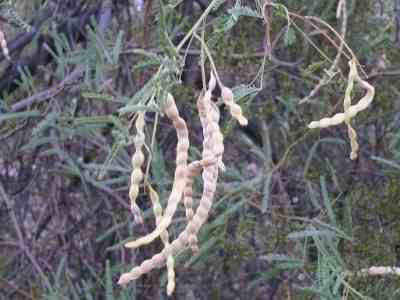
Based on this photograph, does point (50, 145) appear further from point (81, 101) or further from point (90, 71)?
point (90, 71)

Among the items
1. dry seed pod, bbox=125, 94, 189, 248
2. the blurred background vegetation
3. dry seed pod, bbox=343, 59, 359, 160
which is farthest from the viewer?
the blurred background vegetation

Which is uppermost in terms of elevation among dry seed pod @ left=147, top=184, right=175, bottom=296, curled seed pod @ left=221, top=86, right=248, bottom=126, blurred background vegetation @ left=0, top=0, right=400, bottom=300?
curled seed pod @ left=221, top=86, right=248, bottom=126

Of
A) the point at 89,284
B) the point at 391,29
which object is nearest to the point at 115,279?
the point at 89,284

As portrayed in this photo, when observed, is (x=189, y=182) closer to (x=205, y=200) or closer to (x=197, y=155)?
(x=205, y=200)

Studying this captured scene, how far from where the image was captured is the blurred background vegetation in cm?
158

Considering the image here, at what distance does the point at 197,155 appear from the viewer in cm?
160

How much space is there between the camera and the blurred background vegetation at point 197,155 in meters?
1.58

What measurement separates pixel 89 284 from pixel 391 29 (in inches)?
30.7

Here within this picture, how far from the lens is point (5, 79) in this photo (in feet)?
6.49

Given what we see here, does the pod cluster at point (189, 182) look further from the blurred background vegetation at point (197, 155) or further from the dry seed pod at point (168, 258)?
the blurred background vegetation at point (197, 155)

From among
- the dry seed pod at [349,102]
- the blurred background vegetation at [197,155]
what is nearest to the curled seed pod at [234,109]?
the dry seed pod at [349,102]

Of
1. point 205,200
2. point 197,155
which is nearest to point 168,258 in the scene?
point 205,200

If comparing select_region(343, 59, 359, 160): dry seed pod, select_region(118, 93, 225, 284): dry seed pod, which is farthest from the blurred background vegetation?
select_region(118, 93, 225, 284): dry seed pod

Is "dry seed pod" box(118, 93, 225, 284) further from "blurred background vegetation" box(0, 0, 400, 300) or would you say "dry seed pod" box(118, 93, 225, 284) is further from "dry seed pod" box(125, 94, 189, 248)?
"blurred background vegetation" box(0, 0, 400, 300)
